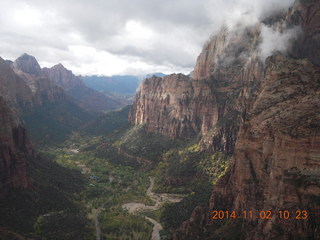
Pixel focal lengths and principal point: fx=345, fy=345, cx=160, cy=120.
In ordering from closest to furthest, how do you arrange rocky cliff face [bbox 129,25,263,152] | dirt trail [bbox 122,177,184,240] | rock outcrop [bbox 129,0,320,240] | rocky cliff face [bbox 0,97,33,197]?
rock outcrop [bbox 129,0,320,240] < rocky cliff face [bbox 0,97,33,197] < dirt trail [bbox 122,177,184,240] < rocky cliff face [bbox 129,25,263,152]

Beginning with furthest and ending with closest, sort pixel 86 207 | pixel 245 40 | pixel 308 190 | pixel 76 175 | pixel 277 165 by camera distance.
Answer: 1. pixel 245 40
2. pixel 76 175
3. pixel 86 207
4. pixel 277 165
5. pixel 308 190

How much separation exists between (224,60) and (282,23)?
44.2 m

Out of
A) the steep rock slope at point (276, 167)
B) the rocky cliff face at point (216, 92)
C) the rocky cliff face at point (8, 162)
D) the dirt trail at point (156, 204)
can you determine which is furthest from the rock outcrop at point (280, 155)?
the rocky cliff face at point (8, 162)

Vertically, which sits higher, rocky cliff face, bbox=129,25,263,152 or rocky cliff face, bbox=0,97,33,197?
rocky cliff face, bbox=129,25,263,152

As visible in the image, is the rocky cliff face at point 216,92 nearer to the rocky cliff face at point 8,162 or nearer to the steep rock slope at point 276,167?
the steep rock slope at point 276,167

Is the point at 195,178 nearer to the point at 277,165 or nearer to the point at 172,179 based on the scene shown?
the point at 172,179

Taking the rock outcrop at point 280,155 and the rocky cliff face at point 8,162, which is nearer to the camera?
the rock outcrop at point 280,155

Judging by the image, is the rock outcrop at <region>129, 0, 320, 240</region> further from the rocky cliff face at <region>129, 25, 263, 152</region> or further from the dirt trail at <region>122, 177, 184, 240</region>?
the dirt trail at <region>122, 177, 184, 240</region>

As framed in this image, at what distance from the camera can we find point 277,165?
63812 mm

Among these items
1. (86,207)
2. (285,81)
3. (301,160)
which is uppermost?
(285,81)

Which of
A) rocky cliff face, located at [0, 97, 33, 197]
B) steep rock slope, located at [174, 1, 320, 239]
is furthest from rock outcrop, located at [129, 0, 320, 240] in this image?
rocky cliff face, located at [0, 97, 33, 197]

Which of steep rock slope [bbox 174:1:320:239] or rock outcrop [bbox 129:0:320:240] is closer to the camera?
steep rock slope [bbox 174:1:320:239]

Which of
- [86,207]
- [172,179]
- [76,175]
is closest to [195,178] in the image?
[172,179]

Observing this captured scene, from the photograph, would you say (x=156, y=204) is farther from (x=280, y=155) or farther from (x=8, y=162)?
(x=280, y=155)
